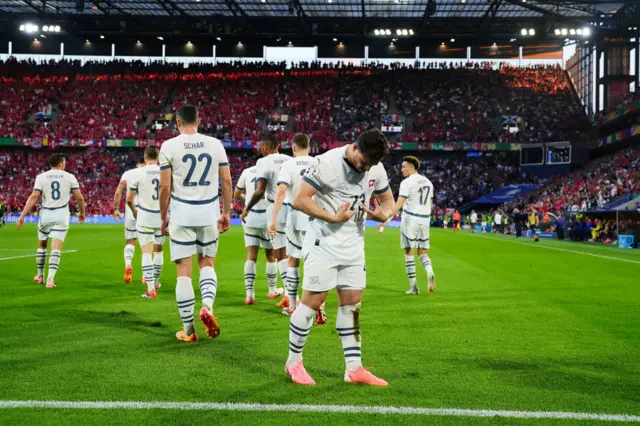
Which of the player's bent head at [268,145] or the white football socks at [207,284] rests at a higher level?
the player's bent head at [268,145]

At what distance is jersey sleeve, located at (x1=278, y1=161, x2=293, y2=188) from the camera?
26.7ft

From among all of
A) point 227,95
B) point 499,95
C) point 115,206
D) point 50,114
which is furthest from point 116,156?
point 115,206

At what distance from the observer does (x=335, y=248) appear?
4895 mm

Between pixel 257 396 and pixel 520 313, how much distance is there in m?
5.46

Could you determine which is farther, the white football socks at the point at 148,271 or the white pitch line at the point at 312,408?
the white football socks at the point at 148,271

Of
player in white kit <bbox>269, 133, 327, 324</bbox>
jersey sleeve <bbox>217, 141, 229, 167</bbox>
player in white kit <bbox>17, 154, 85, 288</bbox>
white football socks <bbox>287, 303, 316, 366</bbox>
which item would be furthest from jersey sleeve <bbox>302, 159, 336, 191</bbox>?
player in white kit <bbox>17, 154, 85, 288</bbox>

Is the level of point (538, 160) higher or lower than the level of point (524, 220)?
higher

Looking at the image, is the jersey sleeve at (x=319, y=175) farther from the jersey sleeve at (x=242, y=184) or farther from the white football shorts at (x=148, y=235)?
the white football shorts at (x=148, y=235)

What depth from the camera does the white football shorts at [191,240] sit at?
6384mm

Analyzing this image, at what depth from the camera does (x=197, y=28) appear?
5441 centimetres

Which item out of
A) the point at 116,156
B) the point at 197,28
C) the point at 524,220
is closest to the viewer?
the point at 524,220

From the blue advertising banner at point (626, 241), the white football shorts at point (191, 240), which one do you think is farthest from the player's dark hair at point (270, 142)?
the blue advertising banner at point (626, 241)

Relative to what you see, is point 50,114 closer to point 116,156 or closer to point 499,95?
point 116,156

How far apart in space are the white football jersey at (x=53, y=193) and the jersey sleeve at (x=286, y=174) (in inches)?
191
